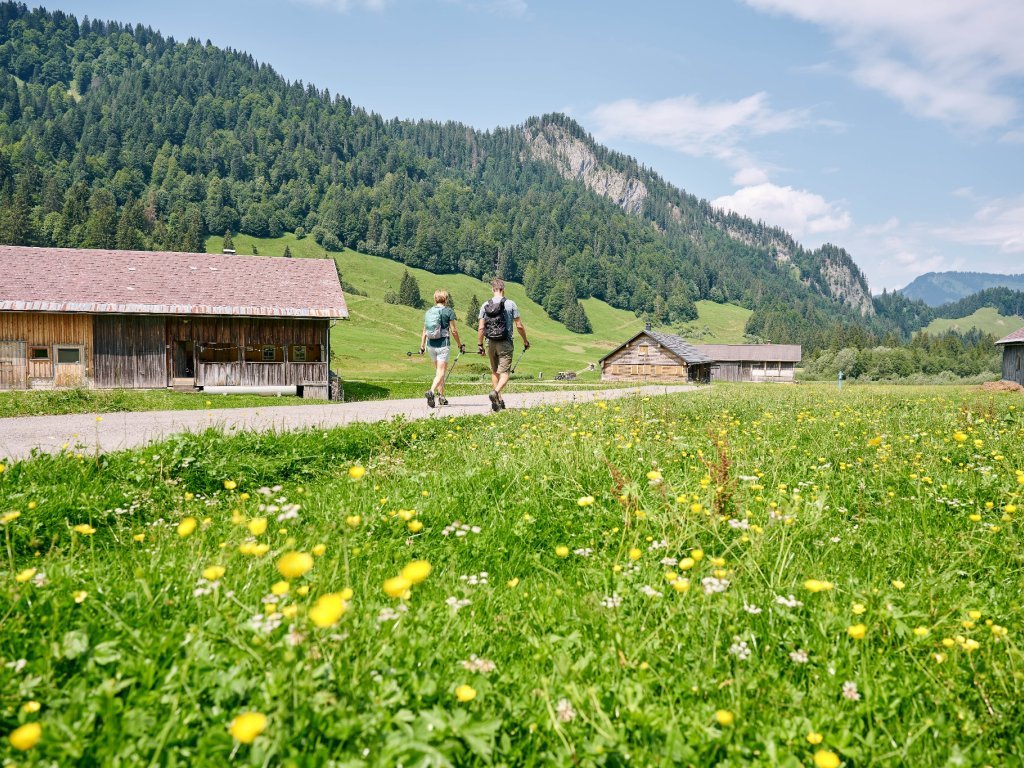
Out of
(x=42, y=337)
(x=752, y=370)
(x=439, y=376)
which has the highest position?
(x=42, y=337)

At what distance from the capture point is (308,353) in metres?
30.6

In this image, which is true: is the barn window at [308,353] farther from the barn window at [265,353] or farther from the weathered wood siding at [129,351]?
the weathered wood siding at [129,351]

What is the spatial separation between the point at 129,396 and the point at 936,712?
2321 cm

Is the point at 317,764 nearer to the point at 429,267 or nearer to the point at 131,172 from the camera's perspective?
the point at 429,267

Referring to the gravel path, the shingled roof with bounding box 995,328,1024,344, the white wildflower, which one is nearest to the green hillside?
the gravel path

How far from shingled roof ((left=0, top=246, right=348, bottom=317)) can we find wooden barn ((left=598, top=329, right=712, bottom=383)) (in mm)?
55134

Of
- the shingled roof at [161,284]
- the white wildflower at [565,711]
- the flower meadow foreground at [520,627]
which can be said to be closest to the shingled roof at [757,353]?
the shingled roof at [161,284]

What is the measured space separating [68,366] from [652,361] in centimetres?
6697

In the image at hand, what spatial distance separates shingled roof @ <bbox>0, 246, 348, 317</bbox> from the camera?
27.1 m

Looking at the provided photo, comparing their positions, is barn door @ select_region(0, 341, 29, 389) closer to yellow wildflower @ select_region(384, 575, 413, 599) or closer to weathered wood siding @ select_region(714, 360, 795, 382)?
yellow wildflower @ select_region(384, 575, 413, 599)

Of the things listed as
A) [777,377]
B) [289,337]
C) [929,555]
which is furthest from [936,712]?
[777,377]

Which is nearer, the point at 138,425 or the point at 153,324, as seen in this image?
the point at 138,425

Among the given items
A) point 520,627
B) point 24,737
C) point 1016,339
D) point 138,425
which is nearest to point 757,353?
point 1016,339

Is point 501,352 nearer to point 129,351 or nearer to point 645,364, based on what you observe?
point 129,351
